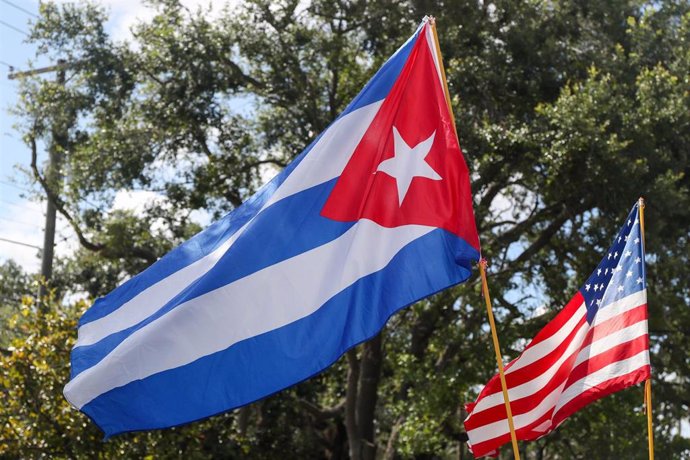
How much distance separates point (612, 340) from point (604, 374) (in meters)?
0.30

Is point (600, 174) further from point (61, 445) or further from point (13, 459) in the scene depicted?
point (13, 459)

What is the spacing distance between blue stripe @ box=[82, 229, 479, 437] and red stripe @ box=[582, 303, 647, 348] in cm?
276

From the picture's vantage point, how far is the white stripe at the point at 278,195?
6.77 m

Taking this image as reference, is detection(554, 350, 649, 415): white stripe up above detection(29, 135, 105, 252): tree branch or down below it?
below

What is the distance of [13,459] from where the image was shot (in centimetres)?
1727

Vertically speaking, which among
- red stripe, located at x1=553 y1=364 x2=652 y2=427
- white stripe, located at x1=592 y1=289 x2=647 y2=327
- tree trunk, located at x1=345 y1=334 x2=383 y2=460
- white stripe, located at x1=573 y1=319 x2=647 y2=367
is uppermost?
tree trunk, located at x1=345 y1=334 x2=383 y2=460

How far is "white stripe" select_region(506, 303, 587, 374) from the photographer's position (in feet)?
30.3

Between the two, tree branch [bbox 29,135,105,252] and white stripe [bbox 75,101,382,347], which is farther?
tree branch [bbox 29,135,105,252]

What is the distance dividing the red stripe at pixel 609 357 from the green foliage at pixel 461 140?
7579mm

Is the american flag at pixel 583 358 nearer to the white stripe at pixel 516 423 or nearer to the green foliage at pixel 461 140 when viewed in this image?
the white stripe at pixel 516 423

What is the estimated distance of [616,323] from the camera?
29.0 ft

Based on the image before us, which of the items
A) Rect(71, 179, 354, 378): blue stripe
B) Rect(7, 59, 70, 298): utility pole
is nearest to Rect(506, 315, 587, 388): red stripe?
Rect(71, 179, 354, 378): blue stripe

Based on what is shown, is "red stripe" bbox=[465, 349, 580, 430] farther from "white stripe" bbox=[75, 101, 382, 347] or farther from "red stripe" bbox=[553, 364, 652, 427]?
"white stripe" bbox=[75, 101, 382, 347]

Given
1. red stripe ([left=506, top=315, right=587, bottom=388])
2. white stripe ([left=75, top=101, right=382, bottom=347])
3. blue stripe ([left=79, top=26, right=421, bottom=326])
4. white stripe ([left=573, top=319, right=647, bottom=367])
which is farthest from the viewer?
red stripe ([left=506, top=315, right=587, bottom=388])
